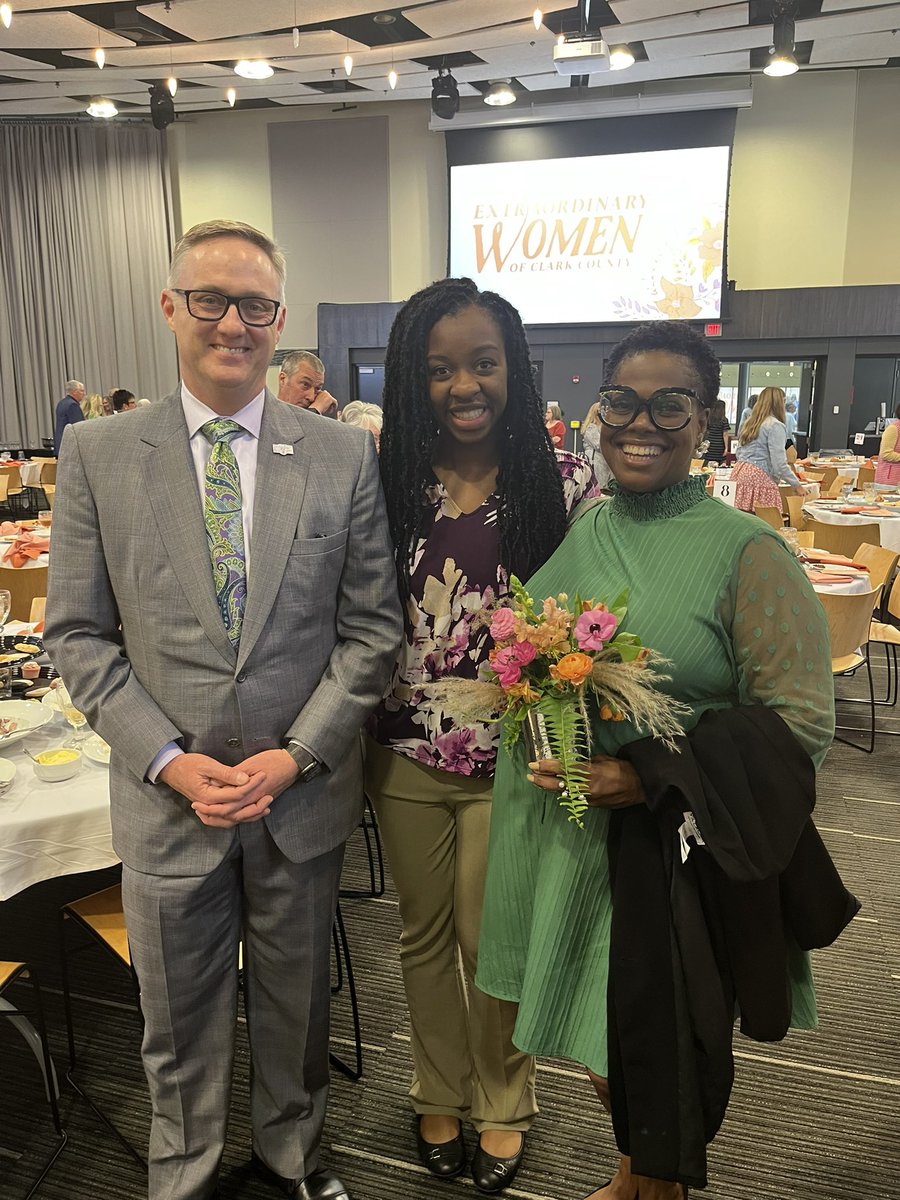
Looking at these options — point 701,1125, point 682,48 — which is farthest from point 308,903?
point 682,48

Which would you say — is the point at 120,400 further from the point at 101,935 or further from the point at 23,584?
the point at 101,935

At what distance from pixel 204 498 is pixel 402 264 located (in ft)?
42.8

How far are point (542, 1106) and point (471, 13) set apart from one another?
9.68 meters

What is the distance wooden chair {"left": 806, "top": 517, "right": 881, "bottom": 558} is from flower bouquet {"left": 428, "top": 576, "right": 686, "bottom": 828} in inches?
199

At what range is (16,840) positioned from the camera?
6.10ft

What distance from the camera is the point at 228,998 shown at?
176 cm

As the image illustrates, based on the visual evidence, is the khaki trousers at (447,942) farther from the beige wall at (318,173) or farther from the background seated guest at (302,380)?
the beige wall at (318,173)

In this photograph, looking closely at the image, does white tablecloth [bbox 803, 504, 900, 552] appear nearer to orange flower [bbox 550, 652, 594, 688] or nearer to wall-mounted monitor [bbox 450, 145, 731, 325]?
orange flower [bbox 550, 652, 594, 688]

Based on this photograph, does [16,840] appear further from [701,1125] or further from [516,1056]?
[701,1125]

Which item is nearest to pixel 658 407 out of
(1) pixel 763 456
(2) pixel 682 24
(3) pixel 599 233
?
(1) pixel 763 456

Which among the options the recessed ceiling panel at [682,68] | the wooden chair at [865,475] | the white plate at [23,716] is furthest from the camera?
the recessed ceiling panel at [682,68]

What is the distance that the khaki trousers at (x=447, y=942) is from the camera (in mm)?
1837

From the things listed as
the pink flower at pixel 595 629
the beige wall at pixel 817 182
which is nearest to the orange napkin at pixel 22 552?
the pink flower at pixel 595 629

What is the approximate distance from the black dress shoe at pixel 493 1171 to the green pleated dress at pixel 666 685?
628 mm
